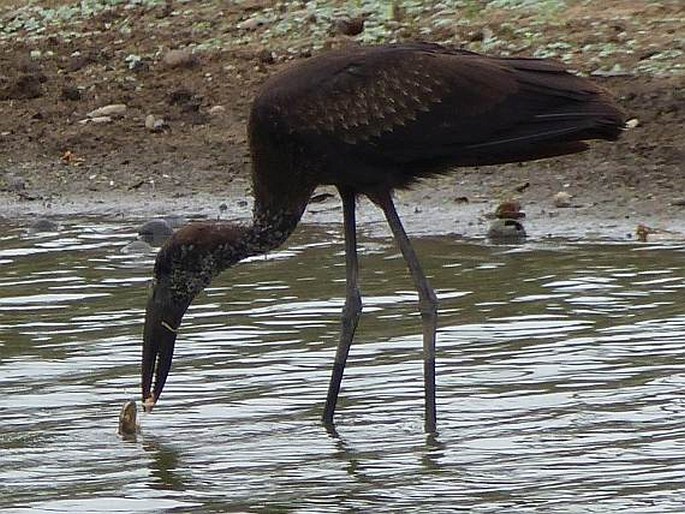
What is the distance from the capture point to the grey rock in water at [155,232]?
37.7ft

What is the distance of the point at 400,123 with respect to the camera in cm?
760

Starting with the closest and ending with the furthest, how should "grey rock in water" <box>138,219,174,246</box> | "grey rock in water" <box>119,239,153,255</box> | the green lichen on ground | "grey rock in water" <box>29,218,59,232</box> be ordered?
"grey rock in water" <box>119,239,153,255</box> → "grey rock in water" <box>138,219,174,246</box> → "grey rock in water" <box>29,218,59,232</box> → the green lichen on ground

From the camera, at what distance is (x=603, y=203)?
11547 mm

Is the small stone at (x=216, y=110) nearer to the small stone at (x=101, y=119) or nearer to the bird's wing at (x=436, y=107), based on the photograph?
the small stone at (x=101, y=119)

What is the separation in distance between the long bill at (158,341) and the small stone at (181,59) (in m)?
6.88

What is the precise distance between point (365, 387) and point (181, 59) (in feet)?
22.5

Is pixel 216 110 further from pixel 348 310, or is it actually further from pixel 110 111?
pixel 348 310

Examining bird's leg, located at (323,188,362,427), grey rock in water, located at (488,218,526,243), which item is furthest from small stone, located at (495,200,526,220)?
bird's leg, located at (323,188,362,427)

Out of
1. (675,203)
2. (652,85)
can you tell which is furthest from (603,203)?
(652,85)

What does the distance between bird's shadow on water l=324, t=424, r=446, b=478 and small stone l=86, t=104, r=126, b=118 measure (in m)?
7.00

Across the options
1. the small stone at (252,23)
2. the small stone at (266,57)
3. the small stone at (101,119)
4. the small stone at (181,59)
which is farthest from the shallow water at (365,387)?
the small stone at (252,23)

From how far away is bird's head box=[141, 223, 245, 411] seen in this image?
780 cm

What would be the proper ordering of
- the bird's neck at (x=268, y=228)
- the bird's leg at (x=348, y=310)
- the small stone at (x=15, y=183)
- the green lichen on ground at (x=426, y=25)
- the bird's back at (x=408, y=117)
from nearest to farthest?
1. the bird's back at (x=408, y=117)
2. the bird's leg at (x=348, y=310)
3. the bird's neck at (x=268, y=228)
4. the green lichen on ground at (x=426, y=25)
5. the small stone at (x=15, y=183)

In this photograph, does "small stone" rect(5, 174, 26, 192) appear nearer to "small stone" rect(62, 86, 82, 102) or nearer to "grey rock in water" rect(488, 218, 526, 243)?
"small stone" rect(62, 86, 82, 102)
